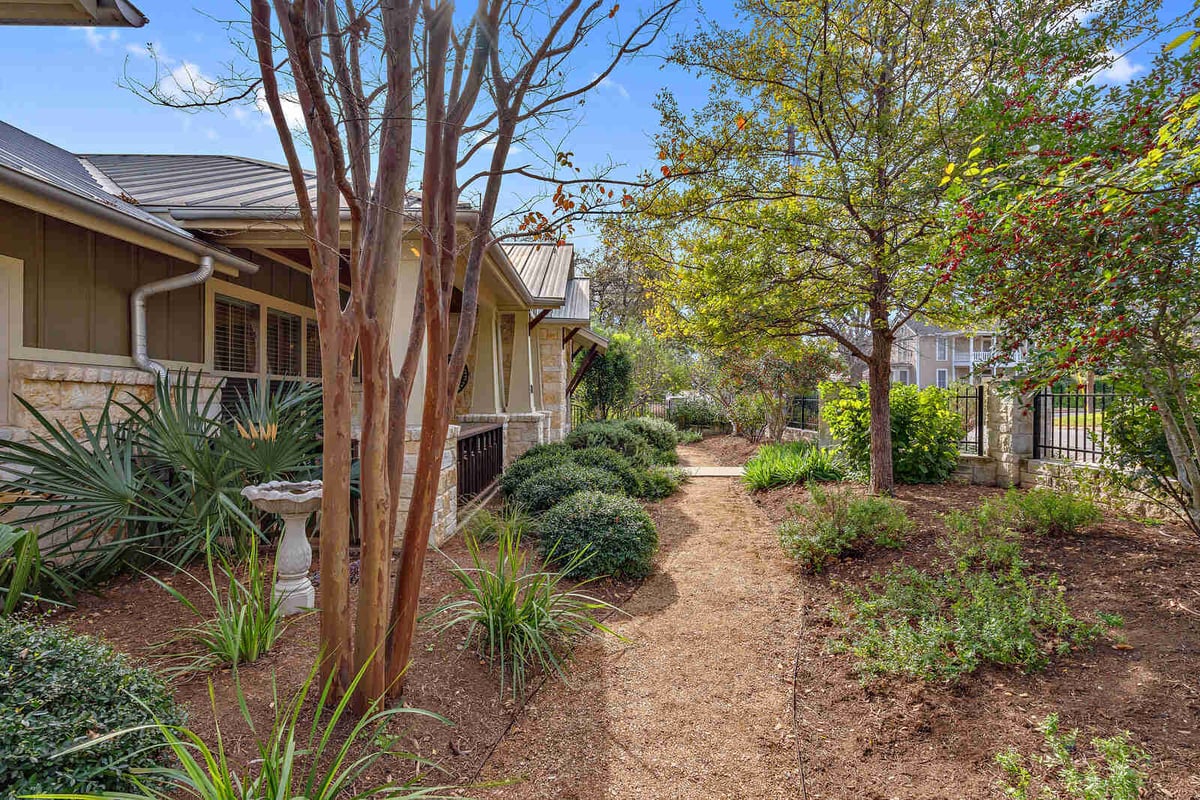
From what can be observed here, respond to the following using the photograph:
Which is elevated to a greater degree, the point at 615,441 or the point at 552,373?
the point at 552,373

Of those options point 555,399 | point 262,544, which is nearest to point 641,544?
point 262,544

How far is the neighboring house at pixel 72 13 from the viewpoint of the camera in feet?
12.8

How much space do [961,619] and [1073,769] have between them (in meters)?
1.21

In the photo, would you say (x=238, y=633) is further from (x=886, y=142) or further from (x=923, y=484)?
(x=923, y=484)

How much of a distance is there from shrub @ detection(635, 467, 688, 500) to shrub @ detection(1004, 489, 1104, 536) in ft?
15.4

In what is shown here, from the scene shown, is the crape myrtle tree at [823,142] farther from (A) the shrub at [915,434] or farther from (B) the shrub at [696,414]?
(B) the shrub at [696,414]

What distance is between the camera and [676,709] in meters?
3.22

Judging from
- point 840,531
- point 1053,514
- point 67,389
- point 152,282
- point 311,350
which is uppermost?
point 152,282

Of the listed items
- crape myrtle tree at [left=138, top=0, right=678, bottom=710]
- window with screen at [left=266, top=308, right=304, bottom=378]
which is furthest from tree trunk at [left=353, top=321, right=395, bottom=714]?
window with screen at [left=266, top=308, right=304, bottom=378]

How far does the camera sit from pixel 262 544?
15.4ft

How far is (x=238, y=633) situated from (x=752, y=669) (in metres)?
2.92

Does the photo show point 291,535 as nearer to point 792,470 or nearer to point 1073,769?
point 1073,769

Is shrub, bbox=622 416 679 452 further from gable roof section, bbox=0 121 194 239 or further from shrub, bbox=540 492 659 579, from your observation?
gable roof section, bbox=0 121 194 239

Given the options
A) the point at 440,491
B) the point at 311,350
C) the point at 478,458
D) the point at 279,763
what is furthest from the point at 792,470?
the point at 279,763
